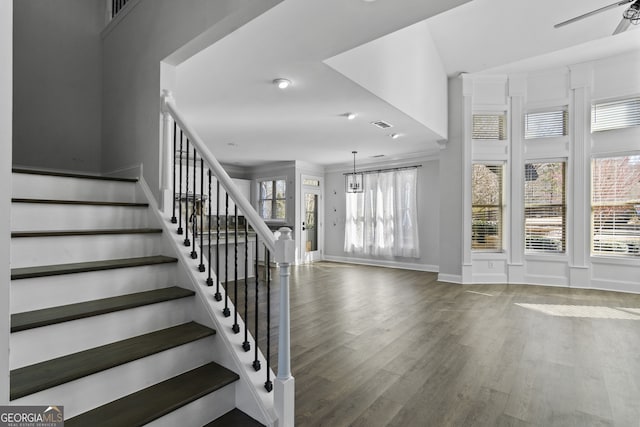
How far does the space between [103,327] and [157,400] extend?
0.48m

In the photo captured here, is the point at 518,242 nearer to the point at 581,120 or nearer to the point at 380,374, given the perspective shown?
the point at 581,120

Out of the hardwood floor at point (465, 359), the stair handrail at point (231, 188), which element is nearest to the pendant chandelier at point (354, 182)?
the hardwood floor at point (465, 359)

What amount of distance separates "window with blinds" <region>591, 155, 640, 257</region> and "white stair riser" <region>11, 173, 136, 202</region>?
21.9ft

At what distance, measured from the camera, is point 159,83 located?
2.60 meters

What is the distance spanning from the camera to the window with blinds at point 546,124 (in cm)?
541

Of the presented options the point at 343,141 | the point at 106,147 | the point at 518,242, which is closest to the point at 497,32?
the point at 343,141

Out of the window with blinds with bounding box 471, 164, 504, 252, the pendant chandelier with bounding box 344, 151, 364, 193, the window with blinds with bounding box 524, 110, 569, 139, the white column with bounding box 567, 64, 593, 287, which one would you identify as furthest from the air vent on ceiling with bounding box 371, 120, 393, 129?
the white column with bounding box 567, 64, 593, 287

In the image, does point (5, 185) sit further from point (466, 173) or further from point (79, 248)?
point (466, 173)

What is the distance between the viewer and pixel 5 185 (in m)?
0.75

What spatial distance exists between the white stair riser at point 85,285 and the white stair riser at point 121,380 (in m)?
0.51

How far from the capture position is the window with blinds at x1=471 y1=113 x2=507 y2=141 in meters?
5.69

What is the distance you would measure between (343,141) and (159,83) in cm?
370

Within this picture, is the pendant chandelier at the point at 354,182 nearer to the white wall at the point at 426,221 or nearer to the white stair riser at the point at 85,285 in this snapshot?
the white wall at the point at 426,221

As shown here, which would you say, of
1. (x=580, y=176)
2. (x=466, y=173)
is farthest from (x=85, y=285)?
(x=580, y=176)
